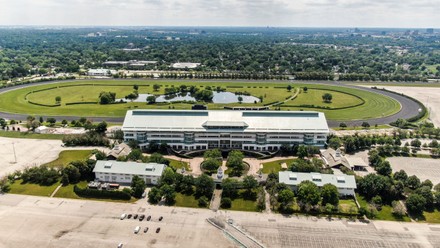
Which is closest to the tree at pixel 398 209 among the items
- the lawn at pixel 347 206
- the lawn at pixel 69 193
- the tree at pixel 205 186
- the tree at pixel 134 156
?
the lawn at pixel 347 206

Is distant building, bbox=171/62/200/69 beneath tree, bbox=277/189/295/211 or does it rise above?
above

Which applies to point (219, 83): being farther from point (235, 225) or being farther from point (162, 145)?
point (235, 225)

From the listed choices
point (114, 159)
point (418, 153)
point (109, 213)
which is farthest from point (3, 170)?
point (418, 153)

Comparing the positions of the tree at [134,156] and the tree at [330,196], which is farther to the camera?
the tree at [134,156]

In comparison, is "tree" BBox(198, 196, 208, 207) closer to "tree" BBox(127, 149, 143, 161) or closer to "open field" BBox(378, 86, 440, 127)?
"tree" BBox(127, 149, 143, 161)

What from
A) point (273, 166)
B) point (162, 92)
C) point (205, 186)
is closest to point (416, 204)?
point (273, 166)

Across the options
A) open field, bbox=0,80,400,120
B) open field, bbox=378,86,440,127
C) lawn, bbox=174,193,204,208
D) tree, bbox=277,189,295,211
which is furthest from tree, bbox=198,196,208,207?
open field, bbox=378,86,440,127

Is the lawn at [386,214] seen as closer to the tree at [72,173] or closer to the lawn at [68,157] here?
the tree at [72,173]
